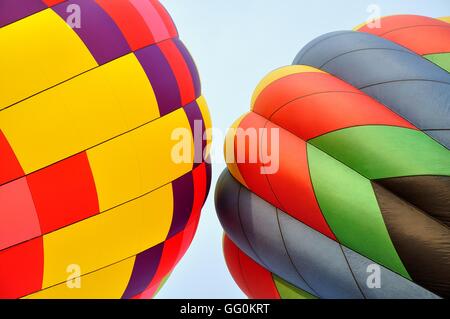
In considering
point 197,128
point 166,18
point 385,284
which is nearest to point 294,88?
point 197,128

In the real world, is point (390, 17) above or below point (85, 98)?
above

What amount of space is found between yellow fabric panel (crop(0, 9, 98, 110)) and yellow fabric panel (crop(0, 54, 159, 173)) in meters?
0.06

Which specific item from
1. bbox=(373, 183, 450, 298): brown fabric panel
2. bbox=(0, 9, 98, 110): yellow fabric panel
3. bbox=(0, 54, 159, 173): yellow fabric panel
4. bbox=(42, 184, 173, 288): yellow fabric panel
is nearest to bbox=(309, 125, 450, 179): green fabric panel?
bbox=(373, 183, 450, 298): brown fabric panel

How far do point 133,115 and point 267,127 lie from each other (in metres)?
1.30

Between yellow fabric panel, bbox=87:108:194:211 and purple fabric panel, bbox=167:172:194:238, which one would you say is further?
purple fabric panel, bbox=167:172:194:238

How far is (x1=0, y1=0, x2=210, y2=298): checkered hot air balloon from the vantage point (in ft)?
7.80

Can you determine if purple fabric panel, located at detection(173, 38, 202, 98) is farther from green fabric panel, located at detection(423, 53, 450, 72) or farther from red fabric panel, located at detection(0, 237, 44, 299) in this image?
green fabric panel, located at detection(423, 53, 450, 72)

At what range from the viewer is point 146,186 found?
9.45ft

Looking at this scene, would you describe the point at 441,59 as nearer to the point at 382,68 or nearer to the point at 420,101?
the point at 382,68

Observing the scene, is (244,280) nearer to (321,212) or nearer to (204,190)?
(204,190)

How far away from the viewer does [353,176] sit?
305 centimetres

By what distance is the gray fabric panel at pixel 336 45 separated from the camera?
3734mm
